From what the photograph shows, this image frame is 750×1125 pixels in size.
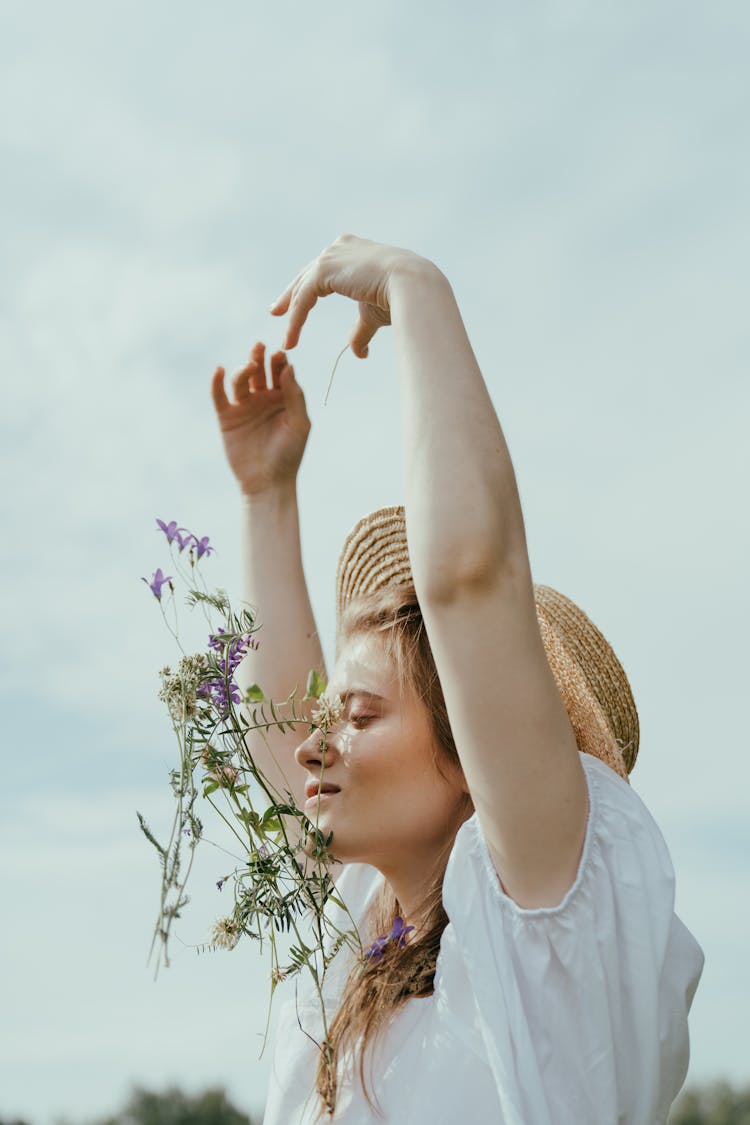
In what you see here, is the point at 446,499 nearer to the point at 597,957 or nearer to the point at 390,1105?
the point at 597,957

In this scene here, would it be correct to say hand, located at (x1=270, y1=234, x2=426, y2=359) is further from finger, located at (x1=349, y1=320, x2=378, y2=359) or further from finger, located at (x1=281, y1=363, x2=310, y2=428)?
finger, located at (x1=281, y1=363, x2=310, y2=428)

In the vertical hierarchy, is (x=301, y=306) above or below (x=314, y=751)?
above

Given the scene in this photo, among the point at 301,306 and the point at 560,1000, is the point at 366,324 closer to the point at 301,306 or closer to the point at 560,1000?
the point at 301,306

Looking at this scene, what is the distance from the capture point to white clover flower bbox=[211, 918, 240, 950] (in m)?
1.96

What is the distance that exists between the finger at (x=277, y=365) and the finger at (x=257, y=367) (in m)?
0.02

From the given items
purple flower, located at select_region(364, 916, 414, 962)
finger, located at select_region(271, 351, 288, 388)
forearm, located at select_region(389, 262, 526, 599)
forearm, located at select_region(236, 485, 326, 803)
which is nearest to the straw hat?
forearm, located at select_region(236, 485, 326, 803)

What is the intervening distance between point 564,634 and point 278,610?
0.69 m

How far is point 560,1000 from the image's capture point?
1.84 metres

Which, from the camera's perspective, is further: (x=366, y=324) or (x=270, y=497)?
(x=270, y=497)

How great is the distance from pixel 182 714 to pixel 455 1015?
613 millimetres

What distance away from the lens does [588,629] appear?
8.93ft

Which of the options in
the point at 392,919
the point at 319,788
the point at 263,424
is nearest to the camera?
the point at 319,788

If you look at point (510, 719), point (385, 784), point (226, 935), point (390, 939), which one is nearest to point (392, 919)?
point (390, 939)

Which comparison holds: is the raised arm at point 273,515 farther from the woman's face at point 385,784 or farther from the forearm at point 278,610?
the woman's face at point 385,784
